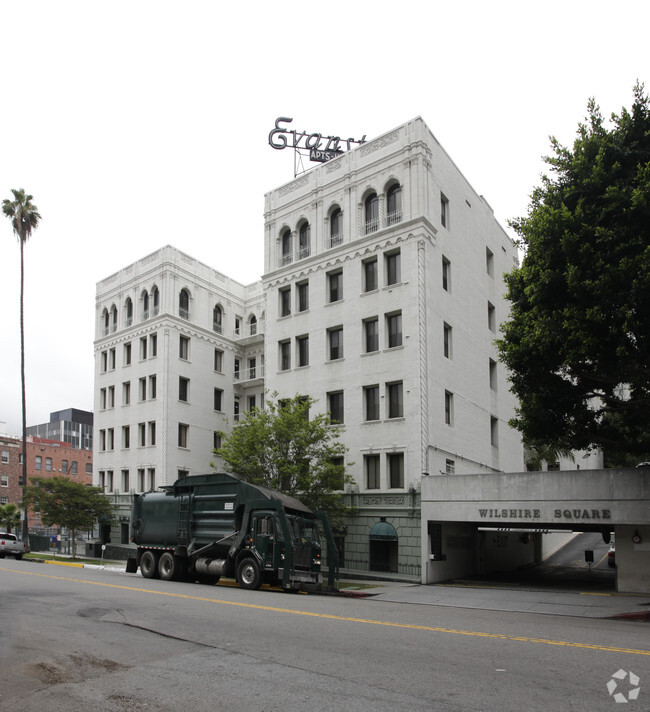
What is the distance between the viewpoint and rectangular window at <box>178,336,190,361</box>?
48.9m

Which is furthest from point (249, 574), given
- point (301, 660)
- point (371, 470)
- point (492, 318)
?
point (492, 318)

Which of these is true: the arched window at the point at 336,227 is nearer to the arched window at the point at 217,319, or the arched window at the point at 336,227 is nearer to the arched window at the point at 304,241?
the arched window at the point at 304,241

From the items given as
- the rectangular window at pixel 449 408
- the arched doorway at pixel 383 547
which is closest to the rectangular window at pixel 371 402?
the rectangular window at pixel 449 408

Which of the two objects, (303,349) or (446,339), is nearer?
(446,339)

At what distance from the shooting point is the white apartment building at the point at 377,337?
106 ft

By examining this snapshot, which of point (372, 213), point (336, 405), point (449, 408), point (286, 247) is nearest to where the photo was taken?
point (449, 408)

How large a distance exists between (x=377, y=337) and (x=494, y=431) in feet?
36.3

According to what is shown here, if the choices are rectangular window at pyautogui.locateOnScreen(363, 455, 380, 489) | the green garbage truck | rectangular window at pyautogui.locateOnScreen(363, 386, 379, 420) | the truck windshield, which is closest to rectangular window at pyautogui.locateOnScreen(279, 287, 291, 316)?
rectangular window at pyautogui.locateOnScreen(363, 386, 379, 420)

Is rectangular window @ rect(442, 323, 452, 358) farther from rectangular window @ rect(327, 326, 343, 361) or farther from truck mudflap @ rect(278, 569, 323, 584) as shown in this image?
truck mudflap @ rect(278, 569, 323, 584)

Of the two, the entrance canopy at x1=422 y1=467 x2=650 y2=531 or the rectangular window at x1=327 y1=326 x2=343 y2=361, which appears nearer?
the entrance canopy at x1=422 y1=467 x2=650 y2=531

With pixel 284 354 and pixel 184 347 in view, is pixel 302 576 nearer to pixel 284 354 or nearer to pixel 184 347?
pixel 284 354

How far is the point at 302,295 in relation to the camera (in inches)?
1511

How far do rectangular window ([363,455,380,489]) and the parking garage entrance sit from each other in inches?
123

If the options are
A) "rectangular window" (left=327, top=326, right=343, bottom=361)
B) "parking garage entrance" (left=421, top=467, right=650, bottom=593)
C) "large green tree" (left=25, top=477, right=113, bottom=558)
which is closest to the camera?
"parking garage entrance" (left=421, top=467, right=650, bottom=593)
